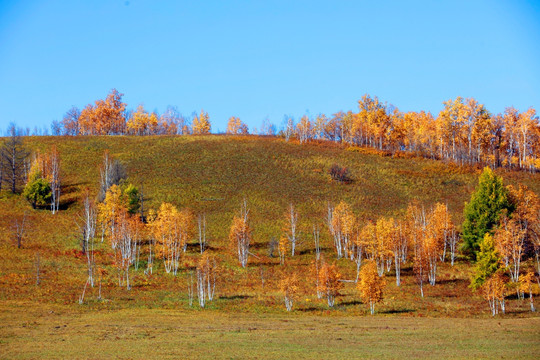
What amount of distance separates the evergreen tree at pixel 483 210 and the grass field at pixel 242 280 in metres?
4.20

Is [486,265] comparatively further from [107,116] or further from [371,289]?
[107,116]

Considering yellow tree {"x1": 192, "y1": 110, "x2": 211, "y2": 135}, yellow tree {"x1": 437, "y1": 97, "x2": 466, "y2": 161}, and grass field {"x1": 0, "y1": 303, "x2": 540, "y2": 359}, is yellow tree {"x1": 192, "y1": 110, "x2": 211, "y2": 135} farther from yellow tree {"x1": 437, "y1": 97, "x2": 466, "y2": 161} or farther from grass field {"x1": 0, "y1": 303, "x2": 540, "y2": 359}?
grass field {"x1": 0, "y1": 303, "x2": 540, "y2": 359}

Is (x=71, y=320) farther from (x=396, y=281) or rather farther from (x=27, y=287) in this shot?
(x=396, y=281)

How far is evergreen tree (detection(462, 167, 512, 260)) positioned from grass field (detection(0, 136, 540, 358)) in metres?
4.20

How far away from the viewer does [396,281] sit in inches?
2670

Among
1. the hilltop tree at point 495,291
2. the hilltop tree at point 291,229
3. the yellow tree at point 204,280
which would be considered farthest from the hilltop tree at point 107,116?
the hilltop tree at point 495,291

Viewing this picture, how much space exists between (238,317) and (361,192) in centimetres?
6735

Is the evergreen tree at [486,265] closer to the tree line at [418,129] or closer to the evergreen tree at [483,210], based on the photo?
the evergreen tree at [483,210]

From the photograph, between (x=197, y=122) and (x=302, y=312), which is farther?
(x=197, y=122)

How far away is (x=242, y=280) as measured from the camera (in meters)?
67.6

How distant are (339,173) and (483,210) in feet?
145

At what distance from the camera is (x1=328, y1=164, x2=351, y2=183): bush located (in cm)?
11704

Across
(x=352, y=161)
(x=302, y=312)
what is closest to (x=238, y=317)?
(x=302, y=312)

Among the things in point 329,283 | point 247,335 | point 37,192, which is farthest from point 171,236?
point 247,335
